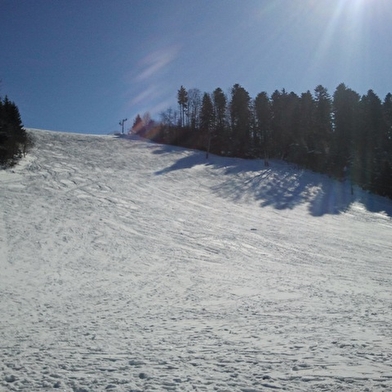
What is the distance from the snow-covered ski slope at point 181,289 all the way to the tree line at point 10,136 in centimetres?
144

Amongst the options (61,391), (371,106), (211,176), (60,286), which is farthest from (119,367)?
(371,106)

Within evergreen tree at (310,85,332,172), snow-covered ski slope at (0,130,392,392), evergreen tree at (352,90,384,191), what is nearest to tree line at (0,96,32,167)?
snow-covered ski slope at (0,130,392,392)

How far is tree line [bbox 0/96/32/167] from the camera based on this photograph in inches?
1163

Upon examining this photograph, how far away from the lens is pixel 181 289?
1128 cm

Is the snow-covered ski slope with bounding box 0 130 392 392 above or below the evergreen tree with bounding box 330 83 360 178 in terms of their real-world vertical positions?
below

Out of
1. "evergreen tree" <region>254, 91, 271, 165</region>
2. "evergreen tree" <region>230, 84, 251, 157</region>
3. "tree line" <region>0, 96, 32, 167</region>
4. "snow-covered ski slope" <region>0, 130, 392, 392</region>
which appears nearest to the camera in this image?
"snow-covered ski slope" <region>0, 130, 392, 392</region>

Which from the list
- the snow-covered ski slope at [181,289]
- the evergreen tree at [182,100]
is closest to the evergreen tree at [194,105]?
the evergreen tree at [182,100]

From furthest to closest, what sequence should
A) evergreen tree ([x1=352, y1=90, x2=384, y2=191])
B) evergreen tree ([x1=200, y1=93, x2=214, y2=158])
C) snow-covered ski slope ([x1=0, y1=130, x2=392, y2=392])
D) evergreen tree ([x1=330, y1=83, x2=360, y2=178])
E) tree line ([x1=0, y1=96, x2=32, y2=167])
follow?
evergreen tree ([x1=200, y1=93, x2=214, y2=158])
evergreen tree ([x1=330, y1=83, x2=360, y2=178])
evergreen tree ([x1=352, y1=90, x2=384, y2=191])
tree line ([x1=0, y1=96, x2=32, y2=167])
snow-covered ski slope ([x1=0, y1=130, x2=392, y2=392])

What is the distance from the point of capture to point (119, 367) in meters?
5.49

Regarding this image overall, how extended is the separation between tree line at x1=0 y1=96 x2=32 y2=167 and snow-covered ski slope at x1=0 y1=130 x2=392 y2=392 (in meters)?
1.44

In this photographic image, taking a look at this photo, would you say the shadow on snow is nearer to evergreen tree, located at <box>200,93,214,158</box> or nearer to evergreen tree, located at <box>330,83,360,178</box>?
evergreen tree, located at <box>330,83,360,178</box>

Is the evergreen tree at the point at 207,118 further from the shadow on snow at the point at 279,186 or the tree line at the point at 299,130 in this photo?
the shadow on snow at the point at 279,186

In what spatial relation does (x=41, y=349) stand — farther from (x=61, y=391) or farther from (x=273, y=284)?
(x=273, y=284)

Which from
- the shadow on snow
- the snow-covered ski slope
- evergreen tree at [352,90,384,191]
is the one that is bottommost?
the snow-covered ski slope
